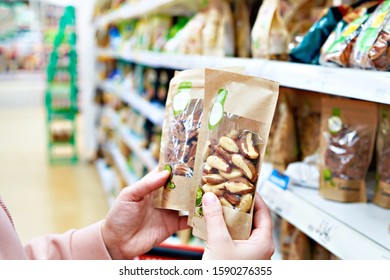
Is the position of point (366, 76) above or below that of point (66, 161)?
above

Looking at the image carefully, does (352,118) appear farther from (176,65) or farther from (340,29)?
(176,65)

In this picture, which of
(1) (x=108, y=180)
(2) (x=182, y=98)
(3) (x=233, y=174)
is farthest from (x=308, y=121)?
(1) (x=108, y=180)

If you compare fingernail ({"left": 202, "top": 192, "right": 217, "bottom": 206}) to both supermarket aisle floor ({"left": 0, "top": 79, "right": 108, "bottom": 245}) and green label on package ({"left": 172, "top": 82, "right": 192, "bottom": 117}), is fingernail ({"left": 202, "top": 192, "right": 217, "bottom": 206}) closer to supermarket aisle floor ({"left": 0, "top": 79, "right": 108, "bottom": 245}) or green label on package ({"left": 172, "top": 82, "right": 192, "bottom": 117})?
green label on package ({"left": 172, "top": 82, "right": 192, "bottom": 117})

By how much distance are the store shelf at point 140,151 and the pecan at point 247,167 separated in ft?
5.95

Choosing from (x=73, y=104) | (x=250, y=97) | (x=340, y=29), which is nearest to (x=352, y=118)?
(x=340, y=29)

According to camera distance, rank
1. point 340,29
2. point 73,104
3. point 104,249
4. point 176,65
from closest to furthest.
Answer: point 104,249 < point 340,29 < point 176,65 < point 73,104

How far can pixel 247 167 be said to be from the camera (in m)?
0.92

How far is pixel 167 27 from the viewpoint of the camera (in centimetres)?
320

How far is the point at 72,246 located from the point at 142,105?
198 centimetres

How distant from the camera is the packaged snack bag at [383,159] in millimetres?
1344

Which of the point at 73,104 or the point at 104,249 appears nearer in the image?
the point at 104,249

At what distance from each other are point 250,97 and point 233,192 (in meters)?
0.18

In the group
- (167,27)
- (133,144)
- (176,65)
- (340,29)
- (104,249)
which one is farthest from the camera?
(133,144)

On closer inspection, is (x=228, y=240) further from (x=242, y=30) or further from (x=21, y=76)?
(x=21, y=76)
